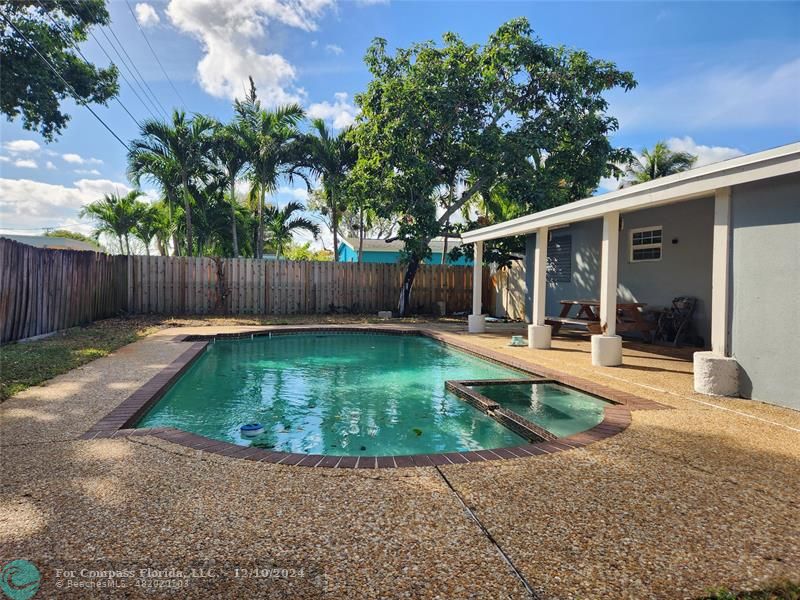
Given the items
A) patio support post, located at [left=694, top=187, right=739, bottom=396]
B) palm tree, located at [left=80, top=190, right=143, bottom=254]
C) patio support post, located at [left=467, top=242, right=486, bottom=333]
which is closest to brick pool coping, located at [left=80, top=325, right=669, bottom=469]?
patio support post, located at [left=694, top=187, right=739, bottom=396]

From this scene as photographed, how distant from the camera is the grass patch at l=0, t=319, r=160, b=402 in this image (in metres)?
5.30

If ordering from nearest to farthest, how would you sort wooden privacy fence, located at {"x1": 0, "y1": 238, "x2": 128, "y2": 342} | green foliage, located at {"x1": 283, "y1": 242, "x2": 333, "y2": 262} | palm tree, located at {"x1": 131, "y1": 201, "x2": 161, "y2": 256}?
wooden privacy fence, located at {"x1": 0, "y1": 238, "x2": 128, "y2": 342} < palm tree, located at {"x1": 131, "y1": 201, "x2": 161, "y2": 256} < green foliage, located at {"x1": 283, "y1": 242, "x2": 333, "y2": 262}

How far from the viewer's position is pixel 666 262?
8.88 meters

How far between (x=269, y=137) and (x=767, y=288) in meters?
14.0

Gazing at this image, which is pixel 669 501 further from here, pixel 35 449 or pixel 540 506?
pixel 35 449

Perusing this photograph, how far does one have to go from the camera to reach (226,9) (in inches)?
458

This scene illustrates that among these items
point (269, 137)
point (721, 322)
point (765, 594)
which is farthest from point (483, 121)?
point (765, 594)

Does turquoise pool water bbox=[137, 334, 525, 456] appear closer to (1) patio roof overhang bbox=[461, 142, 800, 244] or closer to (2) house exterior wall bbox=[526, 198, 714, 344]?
(1) patio roof overhang bbox=[461, 142, 800, 244]

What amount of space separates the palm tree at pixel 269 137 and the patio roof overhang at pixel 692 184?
10.3 metres

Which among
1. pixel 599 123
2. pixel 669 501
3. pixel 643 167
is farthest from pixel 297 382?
pixel 643 167

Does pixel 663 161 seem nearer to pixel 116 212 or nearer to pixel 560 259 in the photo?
pixel 560 259

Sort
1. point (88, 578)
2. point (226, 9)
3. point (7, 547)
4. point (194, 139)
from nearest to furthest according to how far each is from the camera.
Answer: point (88, 578), point (7, 547), point (226, 9), point (194, 139)

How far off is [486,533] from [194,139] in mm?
16320

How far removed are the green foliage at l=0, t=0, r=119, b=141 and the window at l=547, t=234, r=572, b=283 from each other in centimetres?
1337
